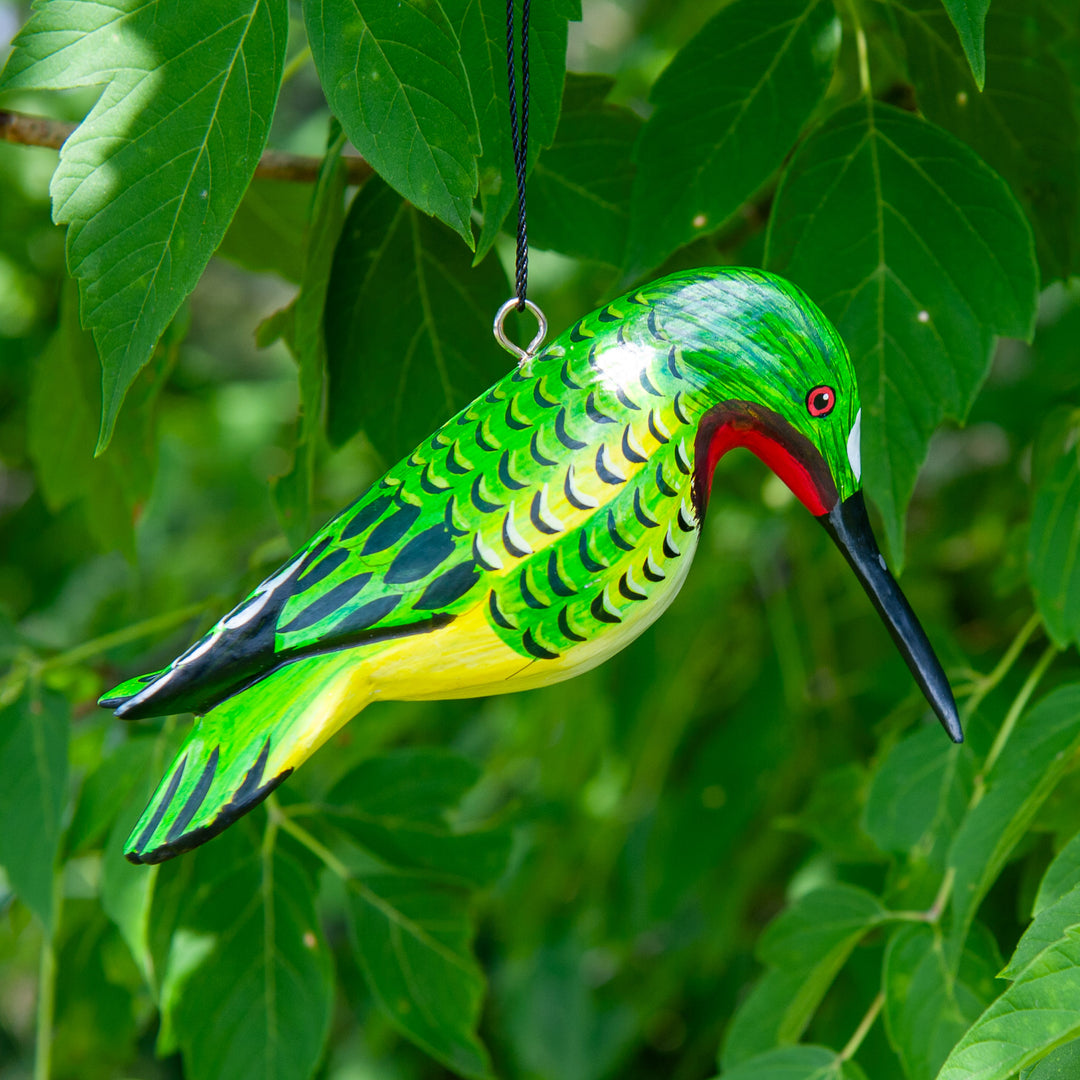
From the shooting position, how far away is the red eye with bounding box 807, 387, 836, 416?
0.67 metres

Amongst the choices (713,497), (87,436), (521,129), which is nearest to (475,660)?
(521,129)

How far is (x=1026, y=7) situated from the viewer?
93cm

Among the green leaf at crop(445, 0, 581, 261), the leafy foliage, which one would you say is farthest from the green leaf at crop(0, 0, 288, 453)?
the green leaf at crop(445, 0, 581, 261)

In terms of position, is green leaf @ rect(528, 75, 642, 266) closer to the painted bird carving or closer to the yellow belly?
the painted bird carving

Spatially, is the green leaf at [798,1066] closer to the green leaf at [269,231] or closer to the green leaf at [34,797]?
the green leaf at [34,797]

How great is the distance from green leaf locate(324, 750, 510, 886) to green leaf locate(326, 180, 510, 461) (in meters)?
0.37

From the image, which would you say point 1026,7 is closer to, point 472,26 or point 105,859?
point 472,26

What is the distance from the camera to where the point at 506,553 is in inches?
23.6

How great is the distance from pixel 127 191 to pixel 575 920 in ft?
4.95

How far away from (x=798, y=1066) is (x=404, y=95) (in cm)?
73

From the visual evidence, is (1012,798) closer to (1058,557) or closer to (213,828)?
(1058,557)

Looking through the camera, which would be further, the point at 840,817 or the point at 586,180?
the point at 840,817

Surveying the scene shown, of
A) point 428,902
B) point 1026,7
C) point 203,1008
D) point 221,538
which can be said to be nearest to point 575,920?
point 428,902

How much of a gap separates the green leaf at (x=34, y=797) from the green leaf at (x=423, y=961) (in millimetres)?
285
